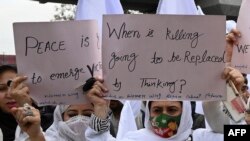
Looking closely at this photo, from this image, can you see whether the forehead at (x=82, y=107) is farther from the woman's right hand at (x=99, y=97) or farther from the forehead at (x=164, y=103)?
the forehead at (x=164, y=103)

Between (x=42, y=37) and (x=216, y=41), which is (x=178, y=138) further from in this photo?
(x=42, y=37)

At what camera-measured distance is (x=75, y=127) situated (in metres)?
3.14

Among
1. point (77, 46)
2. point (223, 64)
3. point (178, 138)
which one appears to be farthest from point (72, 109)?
point (223, 64)

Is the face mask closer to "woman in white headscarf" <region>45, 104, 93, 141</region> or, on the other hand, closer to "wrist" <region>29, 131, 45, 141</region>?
"woman in white headscarf" <region>45, 104, 93, 141</region>

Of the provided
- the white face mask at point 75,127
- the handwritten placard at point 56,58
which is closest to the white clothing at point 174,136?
the white face mask at point 75,127

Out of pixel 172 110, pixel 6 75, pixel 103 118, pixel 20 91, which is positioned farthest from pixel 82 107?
pixel 6 75

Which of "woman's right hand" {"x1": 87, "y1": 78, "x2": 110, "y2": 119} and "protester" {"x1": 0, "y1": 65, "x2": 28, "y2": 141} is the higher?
"woman's right hand" {"x1": 87, "y1": 78, "x2": 110, "y2": 119}

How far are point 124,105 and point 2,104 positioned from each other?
912mm

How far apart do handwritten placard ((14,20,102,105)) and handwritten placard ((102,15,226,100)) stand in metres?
0.12

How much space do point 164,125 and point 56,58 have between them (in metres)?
0.73

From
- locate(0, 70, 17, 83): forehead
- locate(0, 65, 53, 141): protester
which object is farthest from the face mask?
locate(0, 70, 17, 83): forehead

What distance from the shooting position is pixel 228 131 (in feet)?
8.82

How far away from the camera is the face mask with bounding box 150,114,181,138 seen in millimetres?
3180

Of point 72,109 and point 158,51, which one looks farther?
point 72,109
